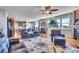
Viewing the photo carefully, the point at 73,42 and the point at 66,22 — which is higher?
the point at 66,22

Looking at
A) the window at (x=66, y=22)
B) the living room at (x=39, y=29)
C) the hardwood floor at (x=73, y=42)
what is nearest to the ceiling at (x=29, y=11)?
the living room at (x=39, y=29)

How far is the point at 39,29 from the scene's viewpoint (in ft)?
10.7

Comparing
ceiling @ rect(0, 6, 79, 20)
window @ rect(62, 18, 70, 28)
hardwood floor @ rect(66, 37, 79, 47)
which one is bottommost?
hardwood floor @ rect(66, 37, 79, 47)

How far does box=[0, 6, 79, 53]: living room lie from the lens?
127 inches

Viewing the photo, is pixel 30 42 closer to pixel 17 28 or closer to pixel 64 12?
pixel 17 28

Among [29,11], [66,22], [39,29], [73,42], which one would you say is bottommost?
[73,42]

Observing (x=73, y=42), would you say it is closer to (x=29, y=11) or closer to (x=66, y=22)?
(x=66, y=22)

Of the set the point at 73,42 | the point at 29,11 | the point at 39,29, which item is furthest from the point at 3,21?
the point at 73,42

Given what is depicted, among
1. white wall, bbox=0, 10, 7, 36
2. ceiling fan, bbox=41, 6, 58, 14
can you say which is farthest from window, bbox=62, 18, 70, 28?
white wall, bbox=0, 10, 7, 36

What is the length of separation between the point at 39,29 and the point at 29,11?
1.22 feet

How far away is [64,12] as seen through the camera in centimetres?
319

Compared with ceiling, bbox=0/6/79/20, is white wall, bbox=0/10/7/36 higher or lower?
lower

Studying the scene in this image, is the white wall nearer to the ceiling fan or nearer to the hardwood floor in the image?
the ceiling fan
